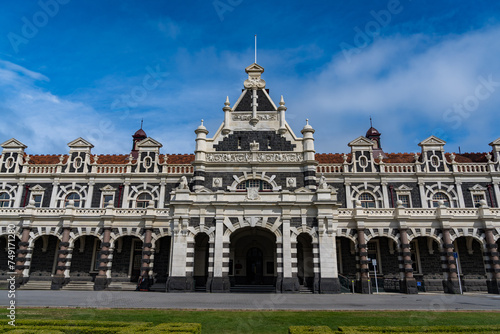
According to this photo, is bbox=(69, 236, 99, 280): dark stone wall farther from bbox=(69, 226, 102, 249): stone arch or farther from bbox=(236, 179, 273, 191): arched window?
bbox=(236, 179, 273, 191): arched window

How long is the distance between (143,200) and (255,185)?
12.8 meters

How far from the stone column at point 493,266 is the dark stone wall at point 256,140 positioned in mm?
18923

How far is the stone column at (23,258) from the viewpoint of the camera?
32.3m

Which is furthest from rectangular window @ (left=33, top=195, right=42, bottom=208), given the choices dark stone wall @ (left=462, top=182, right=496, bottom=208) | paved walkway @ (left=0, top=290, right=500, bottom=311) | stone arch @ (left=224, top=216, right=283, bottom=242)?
dark stone wall @ (left=462, top=182, right=496, bottom=208)

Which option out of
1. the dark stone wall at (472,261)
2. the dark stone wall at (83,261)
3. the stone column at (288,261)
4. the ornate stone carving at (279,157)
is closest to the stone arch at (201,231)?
the stone column at (288,261)

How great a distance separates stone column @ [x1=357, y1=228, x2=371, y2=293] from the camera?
2938 centimetres

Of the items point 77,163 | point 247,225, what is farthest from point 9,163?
point 247,225

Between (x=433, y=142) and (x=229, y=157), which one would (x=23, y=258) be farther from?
(x=433, y=142)

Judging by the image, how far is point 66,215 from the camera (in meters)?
33.4

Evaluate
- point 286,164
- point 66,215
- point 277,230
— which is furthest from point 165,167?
point 277,230

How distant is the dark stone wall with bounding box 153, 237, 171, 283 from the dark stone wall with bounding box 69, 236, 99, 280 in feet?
21.8

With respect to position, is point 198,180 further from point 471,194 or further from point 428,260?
point 471,194

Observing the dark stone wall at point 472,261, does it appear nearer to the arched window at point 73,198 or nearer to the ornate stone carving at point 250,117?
the ornate stone carving at point 250,117

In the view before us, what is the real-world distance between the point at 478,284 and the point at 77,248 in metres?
38.6
